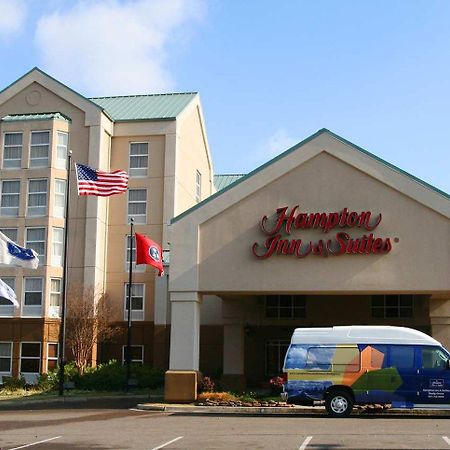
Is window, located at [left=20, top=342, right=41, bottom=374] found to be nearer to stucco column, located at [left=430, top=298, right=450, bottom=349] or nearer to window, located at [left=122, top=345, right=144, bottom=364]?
window, located at [left=122, top=345, right=144, bottom=364]

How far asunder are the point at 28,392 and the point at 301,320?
12987 mm

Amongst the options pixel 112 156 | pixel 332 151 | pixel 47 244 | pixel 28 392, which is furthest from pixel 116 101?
pixel 332 151

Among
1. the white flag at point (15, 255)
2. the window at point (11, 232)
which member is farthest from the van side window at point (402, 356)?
the window at point (11, 232)

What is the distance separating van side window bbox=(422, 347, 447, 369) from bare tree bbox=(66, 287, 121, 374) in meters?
21.3

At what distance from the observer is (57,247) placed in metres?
42.2

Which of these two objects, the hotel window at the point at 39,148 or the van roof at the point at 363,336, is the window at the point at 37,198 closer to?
the hotel window at the point at 39,148

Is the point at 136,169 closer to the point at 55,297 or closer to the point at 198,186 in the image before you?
the point at 198,186

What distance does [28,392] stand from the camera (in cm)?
3666

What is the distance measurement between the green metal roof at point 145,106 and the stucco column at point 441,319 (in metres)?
20.5

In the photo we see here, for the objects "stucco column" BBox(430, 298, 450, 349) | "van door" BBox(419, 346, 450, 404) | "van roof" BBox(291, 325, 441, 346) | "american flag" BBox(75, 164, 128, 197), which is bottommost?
"van door" BBox(419, 346, 450, 404)

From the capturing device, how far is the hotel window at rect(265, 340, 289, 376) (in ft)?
125

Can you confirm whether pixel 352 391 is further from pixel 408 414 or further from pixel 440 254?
pixel 440 254

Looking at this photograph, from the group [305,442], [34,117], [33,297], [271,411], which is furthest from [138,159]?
[305,442]

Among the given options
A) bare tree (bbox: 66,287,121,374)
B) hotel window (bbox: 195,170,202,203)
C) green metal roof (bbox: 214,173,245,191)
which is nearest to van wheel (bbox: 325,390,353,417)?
bare tree (bbox: 66,287,121,374)
